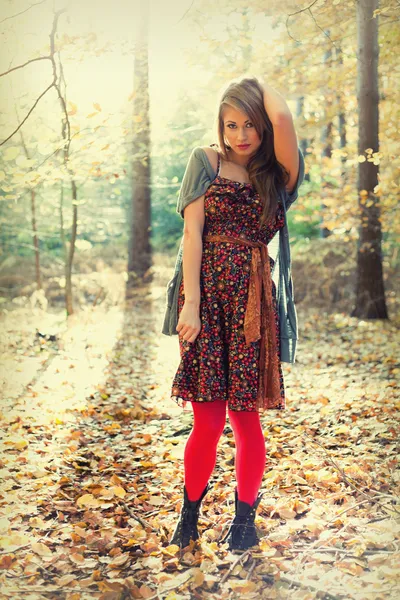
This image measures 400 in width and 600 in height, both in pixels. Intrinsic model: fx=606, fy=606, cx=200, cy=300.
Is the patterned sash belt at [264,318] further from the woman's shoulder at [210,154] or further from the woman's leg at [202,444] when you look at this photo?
the woman's shoulder at [210,154]

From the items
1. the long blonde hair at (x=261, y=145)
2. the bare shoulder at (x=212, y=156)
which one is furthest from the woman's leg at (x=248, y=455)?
the bare shoulder at (x=212, y=156)

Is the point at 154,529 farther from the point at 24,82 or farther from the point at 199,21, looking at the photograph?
the point at 199,21

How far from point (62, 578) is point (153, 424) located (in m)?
2.01

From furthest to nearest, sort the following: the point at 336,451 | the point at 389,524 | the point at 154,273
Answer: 1. the point at 154,273
2. the point at 336,451
3. the point at 389,524

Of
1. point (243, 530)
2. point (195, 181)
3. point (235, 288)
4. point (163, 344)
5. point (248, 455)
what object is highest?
point (195, 181)

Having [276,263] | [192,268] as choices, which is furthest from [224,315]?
[276,263]

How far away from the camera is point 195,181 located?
2.29 meters

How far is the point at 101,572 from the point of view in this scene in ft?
7.50

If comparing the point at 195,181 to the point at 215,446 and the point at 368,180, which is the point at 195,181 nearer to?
the point at 215,446

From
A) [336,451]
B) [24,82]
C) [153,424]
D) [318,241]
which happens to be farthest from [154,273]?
[336,451]

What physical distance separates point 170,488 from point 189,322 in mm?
1241

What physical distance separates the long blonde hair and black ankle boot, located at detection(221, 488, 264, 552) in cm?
112

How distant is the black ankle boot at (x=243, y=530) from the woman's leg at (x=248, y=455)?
3cm

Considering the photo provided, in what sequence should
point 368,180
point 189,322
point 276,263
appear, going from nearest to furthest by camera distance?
point 189,322 → point 276,263 → point 368,180
